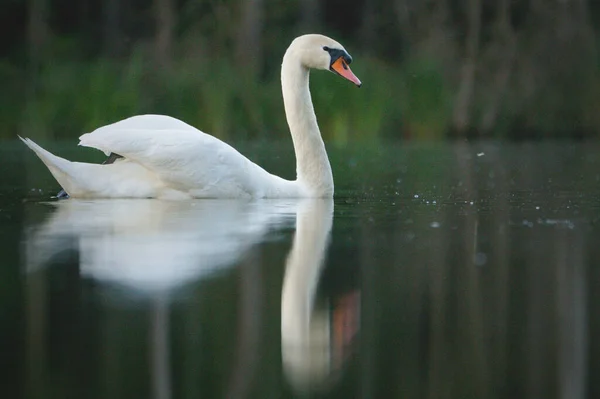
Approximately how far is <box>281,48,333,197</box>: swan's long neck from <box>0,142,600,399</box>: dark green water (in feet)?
1.29

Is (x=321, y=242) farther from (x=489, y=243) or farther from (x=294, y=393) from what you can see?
(x=294, y=393)

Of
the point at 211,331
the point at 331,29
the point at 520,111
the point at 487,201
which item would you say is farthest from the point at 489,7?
the point at 211,331

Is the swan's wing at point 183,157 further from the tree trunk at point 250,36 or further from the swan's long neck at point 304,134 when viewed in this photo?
the tree trunk at point 250,36

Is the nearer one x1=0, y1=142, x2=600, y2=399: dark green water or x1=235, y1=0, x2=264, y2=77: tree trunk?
x1=0, y1=142, x2=600, y2=399: dark green water

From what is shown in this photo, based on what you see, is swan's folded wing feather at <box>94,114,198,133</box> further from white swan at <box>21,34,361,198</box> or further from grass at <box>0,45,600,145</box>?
grass at <box>0,45,600,145</box>

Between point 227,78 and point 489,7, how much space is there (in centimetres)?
1065

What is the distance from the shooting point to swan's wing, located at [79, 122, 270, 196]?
321 inches

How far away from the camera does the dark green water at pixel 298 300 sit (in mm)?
3486

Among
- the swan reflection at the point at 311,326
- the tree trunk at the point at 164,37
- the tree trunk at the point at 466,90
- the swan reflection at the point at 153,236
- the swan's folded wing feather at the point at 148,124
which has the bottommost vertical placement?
the swan reflection at the point at 311,326

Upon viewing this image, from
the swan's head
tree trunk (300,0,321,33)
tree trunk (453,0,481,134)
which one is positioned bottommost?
the swan's head

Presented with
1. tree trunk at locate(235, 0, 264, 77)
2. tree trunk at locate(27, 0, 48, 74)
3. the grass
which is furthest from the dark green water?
tree trunk at locate(27, 0, 48, 74)

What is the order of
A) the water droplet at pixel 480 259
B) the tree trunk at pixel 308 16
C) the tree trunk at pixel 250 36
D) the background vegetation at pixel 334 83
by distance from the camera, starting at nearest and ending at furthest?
the water droplet at pixel 480 259 < the background vegetation at pixel 334 83 < the tree trunk at pixel 250 36 < the tree trunk at pixel 308 16

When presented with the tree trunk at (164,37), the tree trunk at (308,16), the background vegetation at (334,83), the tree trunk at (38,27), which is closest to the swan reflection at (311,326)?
the background vegetation at (334,83)

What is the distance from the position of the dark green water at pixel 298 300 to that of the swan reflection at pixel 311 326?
0.03 ft
